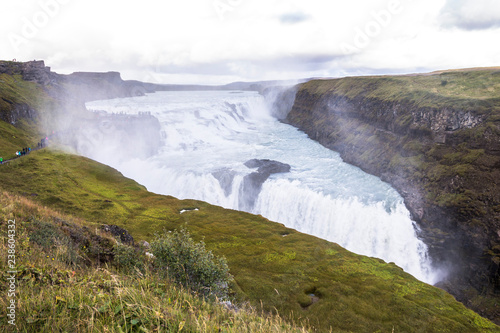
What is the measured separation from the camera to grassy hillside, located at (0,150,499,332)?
22.5 m

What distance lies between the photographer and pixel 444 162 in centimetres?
5366

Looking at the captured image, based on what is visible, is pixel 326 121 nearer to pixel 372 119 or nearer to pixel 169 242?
pixel 372 119

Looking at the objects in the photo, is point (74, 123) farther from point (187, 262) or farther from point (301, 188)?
point (187, 262)

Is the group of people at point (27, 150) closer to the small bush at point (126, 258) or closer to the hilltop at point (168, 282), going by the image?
the hilltop at point (168, 282)

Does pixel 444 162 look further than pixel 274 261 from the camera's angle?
Yes

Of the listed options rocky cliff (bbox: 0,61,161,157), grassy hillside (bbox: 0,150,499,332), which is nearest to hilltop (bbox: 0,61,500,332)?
grassy hillside (bbox: 0,150,499,332)

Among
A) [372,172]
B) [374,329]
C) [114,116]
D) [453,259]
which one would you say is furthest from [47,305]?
[114,116]

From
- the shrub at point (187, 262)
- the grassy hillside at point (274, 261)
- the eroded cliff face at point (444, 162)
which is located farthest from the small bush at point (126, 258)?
the eroded cliff face at point (444, 162)

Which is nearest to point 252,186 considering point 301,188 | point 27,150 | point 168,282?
point 301,188

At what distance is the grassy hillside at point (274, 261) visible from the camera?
2248 centimetres

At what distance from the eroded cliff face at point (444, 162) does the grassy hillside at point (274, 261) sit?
60.0ft

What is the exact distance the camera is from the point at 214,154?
271 feet

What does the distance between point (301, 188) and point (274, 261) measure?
29.1 meters

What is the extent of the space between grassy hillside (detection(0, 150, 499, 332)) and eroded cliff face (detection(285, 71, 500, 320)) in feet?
60.0
